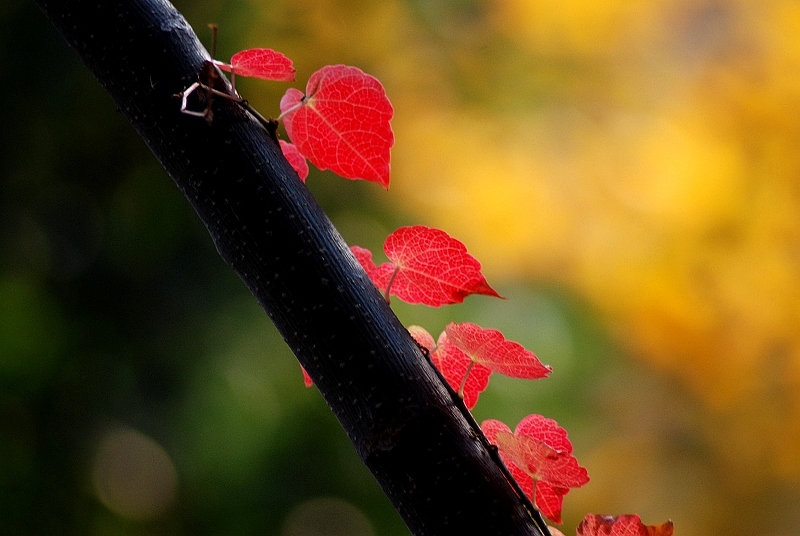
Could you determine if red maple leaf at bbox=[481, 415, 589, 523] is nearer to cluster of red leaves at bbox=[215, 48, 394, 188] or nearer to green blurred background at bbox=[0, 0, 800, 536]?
cluster of red leaves at bbox=[215, 48, 394, 188]

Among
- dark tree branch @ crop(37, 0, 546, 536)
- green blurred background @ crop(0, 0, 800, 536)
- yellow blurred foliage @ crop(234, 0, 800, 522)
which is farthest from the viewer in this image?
yellow blurred foliage @ crop(234, 0, 800, 522)

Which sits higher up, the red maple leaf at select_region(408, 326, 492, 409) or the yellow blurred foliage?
the yellow blurred foliage

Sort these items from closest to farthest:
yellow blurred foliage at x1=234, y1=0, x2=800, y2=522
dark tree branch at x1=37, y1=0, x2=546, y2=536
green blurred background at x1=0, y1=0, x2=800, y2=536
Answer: dark tree branch at x1=37, y1=0, x2=546, y2=536 < green blurred background at x1=0, y1=0, x2=800, y2=536 < yellow blurred foliage at x1=234, y1=0, x2=800, y2=522

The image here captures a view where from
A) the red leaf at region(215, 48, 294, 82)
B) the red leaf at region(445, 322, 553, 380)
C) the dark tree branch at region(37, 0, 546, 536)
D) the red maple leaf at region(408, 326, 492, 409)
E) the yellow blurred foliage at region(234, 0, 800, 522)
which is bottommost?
the dark tree branch at region(37, 0, 546, 536)

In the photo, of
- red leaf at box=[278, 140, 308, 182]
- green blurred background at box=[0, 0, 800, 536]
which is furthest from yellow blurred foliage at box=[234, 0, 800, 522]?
red leaf at box=[278, 140, 308, 182]

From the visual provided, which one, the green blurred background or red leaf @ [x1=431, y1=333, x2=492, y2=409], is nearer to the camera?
red leaf @ [x1=431, y1=333, x2=492, y2=409]

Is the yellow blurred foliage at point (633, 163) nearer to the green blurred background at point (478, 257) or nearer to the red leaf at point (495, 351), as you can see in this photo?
the green blurred background at point (478, 257)

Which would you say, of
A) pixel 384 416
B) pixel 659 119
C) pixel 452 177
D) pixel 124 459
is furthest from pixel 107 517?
pixel 659 119
